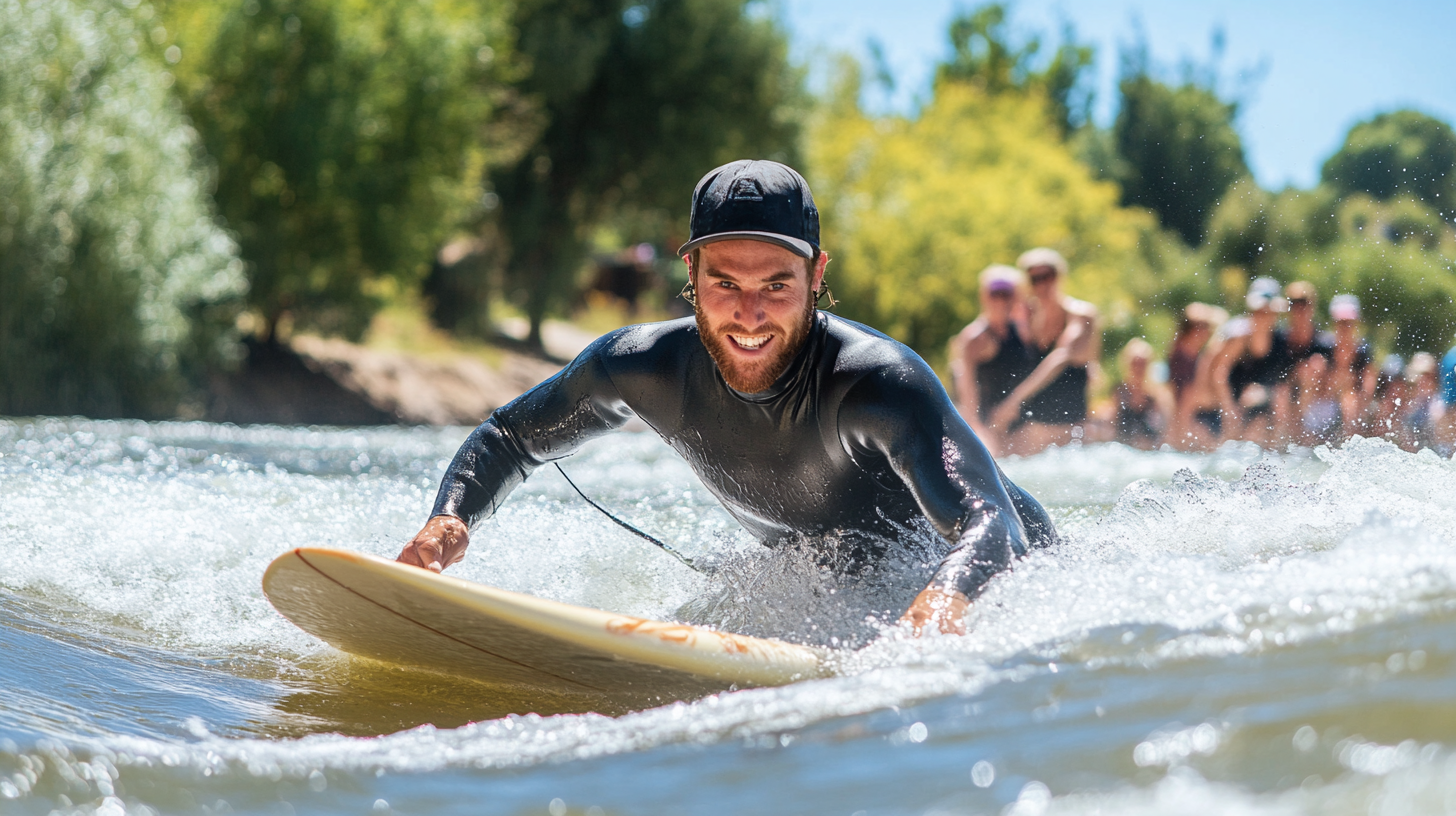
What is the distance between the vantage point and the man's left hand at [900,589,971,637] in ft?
7.16

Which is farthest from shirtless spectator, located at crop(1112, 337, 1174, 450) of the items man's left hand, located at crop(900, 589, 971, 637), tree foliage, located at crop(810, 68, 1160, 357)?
tree foliage, located at crop(810, 68, 1160, 357)

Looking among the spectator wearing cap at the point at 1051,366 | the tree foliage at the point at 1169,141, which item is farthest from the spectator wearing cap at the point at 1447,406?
the tree foliage at the point at 1169,141

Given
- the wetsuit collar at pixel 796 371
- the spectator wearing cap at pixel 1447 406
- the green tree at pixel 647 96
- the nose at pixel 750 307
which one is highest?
the green tree at pixel 647 96

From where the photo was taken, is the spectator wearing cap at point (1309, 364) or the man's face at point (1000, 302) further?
the man's face at point (1000, 302)

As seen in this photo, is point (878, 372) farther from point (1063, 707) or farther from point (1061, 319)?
point (1061, 319)

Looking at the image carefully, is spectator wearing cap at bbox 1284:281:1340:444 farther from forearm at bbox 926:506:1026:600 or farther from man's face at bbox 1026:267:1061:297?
forearm at bbox 926:506:1026:600

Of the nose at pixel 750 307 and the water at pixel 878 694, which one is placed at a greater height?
the nose at pixel 750 307

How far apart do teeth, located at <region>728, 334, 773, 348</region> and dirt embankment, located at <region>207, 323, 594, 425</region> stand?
42.4ft

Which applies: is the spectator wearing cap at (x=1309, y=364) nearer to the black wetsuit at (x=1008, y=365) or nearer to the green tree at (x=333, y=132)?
the black wetsuit at (x=1008, y=365)

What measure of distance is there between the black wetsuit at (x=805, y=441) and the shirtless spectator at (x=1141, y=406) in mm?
6563

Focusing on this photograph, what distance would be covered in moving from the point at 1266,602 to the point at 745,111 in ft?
64.6

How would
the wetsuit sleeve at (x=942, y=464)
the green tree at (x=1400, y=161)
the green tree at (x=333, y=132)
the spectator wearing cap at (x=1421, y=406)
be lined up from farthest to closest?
the green tree at (x=1400, y=161)
the green tree at (x=333, y=132)
the spectator wearing cap at (x=1421, y=406)
the wetsuit sleeve at (x=942, y=464)

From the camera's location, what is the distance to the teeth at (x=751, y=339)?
2.64m

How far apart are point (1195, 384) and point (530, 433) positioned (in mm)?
6531
